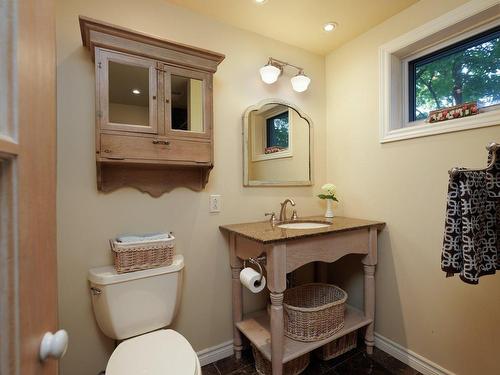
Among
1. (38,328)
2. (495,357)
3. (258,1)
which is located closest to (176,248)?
(38,328)

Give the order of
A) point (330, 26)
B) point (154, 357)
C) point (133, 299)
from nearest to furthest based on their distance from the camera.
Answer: point (154, 357), point (133, 299), point (330, 26)

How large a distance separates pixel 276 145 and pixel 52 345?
1.73 meters

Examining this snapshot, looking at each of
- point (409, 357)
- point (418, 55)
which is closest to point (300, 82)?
point (418, 55)

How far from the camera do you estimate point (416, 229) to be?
63.4 inches

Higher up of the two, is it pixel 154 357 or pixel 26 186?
pixel 26 186

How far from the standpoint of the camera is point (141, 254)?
1.32 metres

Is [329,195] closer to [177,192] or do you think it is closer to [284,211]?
[284,211]

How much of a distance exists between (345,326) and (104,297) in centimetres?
143

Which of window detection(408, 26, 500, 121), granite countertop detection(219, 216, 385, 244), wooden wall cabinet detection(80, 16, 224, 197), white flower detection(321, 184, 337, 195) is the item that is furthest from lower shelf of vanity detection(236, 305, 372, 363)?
window detection(408, 26, 500, 121)

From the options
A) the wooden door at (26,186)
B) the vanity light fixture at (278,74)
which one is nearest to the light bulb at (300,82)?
the vanity light fixture at (278,74)

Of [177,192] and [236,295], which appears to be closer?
[177,192]

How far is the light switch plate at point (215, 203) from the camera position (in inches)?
66.8

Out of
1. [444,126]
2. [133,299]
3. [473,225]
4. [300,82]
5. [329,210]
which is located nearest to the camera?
[473,225]

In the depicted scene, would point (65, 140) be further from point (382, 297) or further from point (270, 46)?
point (382, 297)
